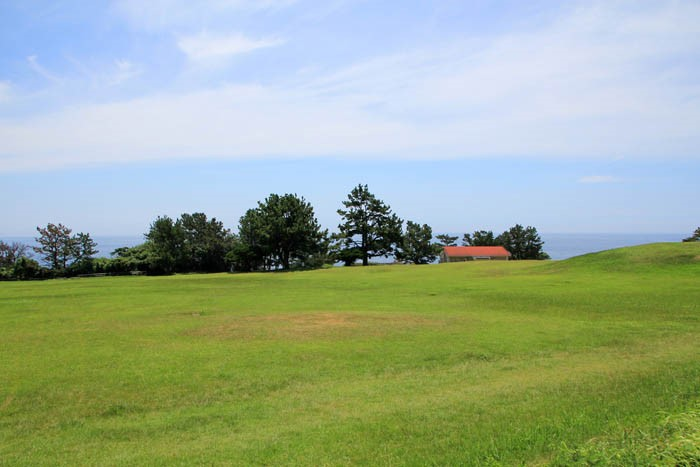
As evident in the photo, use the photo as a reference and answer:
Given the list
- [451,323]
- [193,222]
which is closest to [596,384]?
[451,323]

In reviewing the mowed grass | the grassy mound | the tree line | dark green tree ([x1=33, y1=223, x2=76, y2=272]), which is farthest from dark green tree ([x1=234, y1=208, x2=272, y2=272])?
the mowed grass

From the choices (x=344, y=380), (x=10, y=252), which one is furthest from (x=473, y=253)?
(x=344, y=380)

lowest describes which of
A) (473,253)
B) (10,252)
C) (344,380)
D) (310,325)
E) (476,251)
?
(344,380)

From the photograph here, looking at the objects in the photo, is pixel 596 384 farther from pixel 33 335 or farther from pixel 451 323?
pixel 33 335

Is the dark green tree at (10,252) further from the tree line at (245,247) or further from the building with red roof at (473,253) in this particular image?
the building with red roof at (473,253)

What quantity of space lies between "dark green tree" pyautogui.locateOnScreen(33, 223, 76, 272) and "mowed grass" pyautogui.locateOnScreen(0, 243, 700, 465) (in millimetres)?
49688

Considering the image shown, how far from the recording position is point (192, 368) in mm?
13062

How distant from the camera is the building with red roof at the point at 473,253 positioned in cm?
8631

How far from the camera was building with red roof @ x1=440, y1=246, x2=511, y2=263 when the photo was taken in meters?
86.3

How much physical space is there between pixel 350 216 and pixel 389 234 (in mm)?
6192

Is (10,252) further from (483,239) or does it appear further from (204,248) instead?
(483,239)

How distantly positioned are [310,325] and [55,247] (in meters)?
63.1

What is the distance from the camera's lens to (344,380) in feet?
39.4

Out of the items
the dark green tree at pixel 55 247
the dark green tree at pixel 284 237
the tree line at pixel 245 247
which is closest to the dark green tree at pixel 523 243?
the tree line at pixel 245 247
